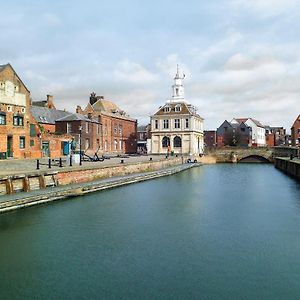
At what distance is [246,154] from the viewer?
87.6 meters

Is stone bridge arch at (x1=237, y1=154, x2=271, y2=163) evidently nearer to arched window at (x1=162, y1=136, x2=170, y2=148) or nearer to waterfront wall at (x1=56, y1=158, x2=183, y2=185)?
arched window at (x1=162, y1=136, x2=170, y2=148)

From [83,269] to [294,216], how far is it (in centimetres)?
1499

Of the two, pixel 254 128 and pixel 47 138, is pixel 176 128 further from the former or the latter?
pixel 254 128

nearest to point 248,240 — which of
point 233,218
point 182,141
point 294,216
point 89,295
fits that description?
point 233,218

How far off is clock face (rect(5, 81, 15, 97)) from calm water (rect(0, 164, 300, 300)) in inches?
794

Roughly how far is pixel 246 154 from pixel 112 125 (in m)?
32.1

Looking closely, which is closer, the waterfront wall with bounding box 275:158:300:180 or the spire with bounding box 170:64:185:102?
the waterfront wall with bounding box 275:158:300:180

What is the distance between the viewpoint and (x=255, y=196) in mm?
32594

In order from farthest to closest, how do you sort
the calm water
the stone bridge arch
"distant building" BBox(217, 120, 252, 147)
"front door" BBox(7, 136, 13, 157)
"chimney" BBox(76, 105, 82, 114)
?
"distant building" BBox(217, 120, 252, 147)
the stone bridge arch
"chimney" BBox(76, 105, 82, 114)
"front door" BBox(7, 136, 13, 157)
the calm water

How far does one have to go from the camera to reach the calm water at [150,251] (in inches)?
469

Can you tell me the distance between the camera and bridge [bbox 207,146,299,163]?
8606 cm

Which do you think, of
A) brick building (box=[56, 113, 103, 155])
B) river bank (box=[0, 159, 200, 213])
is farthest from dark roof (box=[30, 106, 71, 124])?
river bank (box=[0, 159, 200, 213])

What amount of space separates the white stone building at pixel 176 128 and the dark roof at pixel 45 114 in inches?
1046

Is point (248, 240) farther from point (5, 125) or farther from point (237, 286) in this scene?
point (5, 125)
